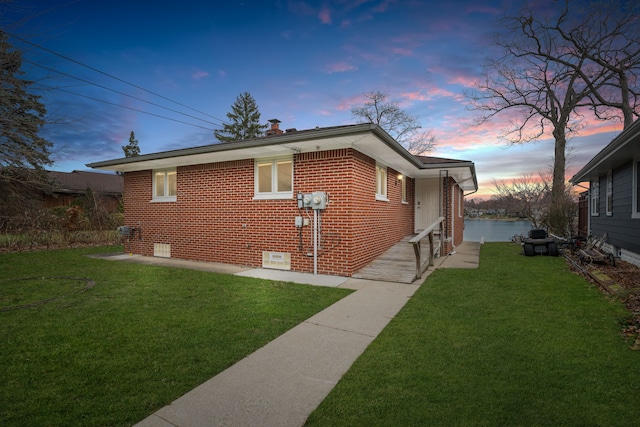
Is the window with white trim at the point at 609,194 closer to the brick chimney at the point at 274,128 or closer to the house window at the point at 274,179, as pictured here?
the house window at the point at 274,179

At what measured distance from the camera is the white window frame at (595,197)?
1312 cm

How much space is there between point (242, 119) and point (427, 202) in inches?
1332

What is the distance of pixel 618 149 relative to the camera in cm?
775

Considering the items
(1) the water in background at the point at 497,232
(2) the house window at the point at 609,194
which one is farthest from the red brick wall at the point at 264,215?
(1) the water in background at the point at 497,232

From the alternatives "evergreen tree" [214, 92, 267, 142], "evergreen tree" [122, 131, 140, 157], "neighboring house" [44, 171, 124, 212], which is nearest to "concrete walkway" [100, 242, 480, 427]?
"neighboring house" [44, 171, 124, 212]

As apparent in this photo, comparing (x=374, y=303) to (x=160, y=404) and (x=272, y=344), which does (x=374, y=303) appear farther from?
(x=160, y=404)

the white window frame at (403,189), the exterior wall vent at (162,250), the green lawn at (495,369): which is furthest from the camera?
the white window frame at (403,189)

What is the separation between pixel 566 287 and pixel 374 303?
13.7 ft

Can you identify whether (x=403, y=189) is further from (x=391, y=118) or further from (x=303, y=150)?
(x=391, y=118)

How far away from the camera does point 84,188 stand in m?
24.7

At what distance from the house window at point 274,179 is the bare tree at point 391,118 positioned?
20441mm

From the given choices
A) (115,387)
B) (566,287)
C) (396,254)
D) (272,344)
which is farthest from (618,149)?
(115,387)

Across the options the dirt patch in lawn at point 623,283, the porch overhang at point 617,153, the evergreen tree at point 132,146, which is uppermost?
the evergreen tree at point 132,146

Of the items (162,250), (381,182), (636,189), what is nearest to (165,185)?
(162,250)
